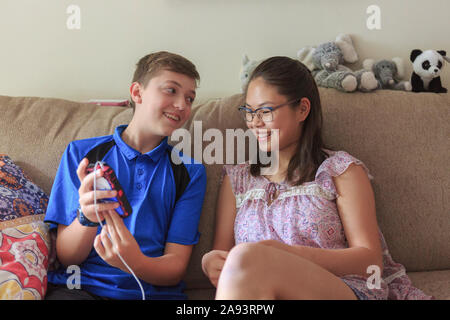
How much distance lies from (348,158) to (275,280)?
56 centimetres

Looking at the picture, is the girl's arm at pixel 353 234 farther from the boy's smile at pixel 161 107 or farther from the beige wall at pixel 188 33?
the beige wall at pixel 188 33

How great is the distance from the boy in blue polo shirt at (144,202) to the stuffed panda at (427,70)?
0.97 m

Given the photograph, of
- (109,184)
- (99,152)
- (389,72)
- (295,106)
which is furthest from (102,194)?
(389,72)

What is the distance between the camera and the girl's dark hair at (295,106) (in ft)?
4.22

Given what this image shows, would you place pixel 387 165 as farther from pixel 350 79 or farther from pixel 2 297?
pixel 2 297

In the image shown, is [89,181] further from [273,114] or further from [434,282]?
[434,282]

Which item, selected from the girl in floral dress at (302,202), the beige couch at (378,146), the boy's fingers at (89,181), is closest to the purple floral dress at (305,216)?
the girl in floral dress at (302,202)

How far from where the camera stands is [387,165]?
1427mm

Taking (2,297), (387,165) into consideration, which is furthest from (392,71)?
(2,297)

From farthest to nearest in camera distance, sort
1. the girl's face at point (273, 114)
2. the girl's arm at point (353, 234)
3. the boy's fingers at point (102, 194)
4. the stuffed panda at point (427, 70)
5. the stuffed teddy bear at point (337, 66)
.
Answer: the stuffed panda at point (427, 70), the stuffed teddy bear at point (337, 66), the girl's face at point (273, 114), the girl's arm at point (353, 234), the boy's fingers at point (102, 194)

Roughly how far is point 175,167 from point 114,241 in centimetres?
39

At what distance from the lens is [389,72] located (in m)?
1.70

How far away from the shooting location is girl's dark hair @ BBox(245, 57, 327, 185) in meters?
1.29
